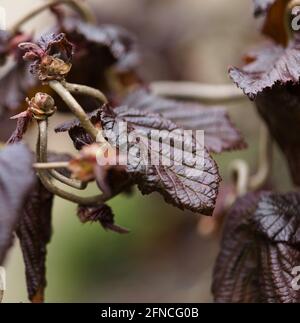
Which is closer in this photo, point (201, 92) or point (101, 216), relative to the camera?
point (101, 216)

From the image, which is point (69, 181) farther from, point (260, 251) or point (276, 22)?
point (276, 22)

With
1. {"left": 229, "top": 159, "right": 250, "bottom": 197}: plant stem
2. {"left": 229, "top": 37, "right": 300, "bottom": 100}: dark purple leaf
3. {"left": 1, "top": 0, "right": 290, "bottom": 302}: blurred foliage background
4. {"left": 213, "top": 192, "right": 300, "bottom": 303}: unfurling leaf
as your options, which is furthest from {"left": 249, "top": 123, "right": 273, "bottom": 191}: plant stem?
{"left": 1, "top": 0, "right": 290, "bottom": 302}: blurred foliage background

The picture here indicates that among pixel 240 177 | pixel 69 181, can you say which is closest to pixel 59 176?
pixel 69 181

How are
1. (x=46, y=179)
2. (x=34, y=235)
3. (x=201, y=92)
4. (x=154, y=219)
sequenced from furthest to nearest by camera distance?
(x=154, y=219)
(x=201, y=92)
(x=34, y=235)
(x=46, y=179)

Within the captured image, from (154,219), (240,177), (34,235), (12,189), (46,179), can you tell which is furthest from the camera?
(154,219)

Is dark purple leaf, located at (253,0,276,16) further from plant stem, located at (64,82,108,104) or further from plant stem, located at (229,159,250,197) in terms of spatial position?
plant stem, located at (229,159,250,197)

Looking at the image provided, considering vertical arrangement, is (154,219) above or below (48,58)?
above

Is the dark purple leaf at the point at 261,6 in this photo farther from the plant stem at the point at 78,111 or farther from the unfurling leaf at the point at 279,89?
the plant stem at the point at 78,111
